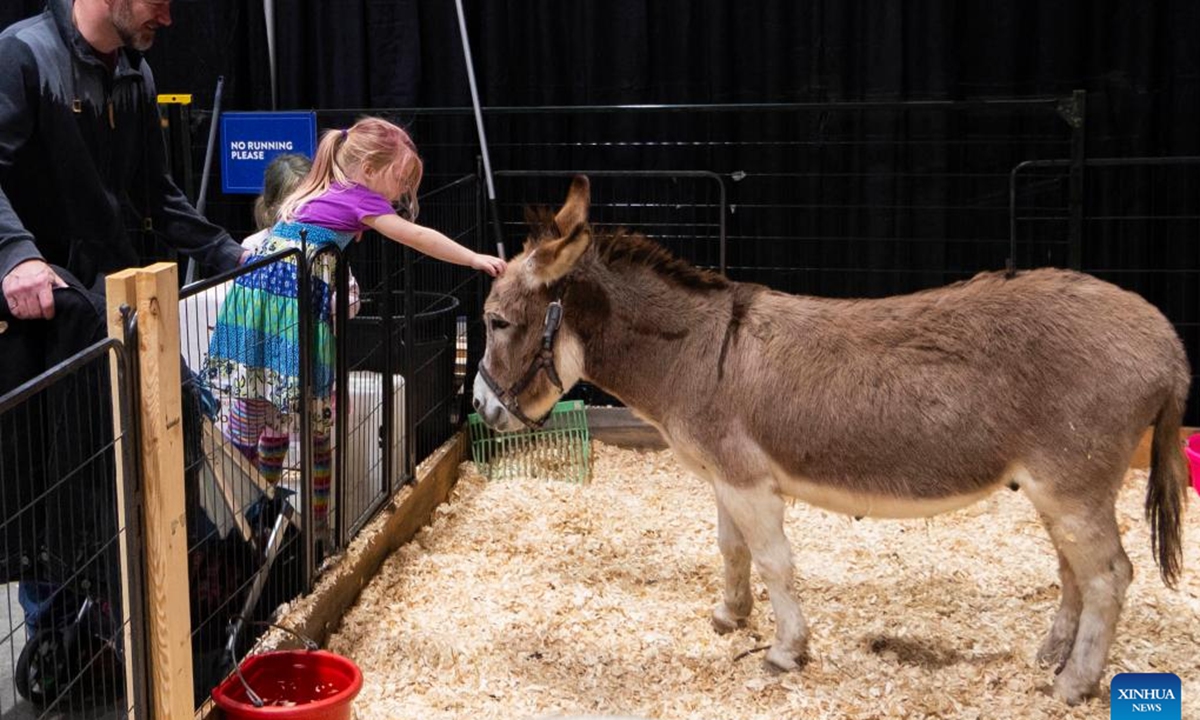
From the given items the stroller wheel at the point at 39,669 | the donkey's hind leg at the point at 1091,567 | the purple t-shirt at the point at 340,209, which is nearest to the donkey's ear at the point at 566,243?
the purple t-shirt at the point at 340,209

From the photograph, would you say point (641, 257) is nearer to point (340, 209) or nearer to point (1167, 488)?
point (340, 209)

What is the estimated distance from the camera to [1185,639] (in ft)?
13.3

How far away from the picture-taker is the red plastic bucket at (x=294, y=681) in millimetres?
3158

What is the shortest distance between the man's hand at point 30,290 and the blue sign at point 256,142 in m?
3.04

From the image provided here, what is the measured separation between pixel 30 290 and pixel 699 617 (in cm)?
234

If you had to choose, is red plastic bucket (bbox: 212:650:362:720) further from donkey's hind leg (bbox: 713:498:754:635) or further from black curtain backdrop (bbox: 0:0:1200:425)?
black curtain backdrop (bbox: 0:0:1200:425)

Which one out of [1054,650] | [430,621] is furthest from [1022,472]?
[430,621]

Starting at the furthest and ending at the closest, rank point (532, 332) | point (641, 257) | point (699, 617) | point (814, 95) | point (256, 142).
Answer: point (814, 95) < point (256, 142) < point (699, 617) < point (641, 257) < point (532, 332)

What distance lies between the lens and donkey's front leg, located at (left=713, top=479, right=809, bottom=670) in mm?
3672

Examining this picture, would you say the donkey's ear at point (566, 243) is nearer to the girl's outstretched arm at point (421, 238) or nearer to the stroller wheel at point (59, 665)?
the girl's outstretched arm at point (421, 238)

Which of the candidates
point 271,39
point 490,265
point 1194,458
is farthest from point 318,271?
point 1194,458

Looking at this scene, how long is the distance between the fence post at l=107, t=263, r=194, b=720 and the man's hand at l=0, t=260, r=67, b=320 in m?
0.47

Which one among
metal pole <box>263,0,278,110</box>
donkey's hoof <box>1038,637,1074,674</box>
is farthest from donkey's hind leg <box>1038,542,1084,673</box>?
metal pole <box>263,0,278,110</box>

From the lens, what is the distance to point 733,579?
4.09m
